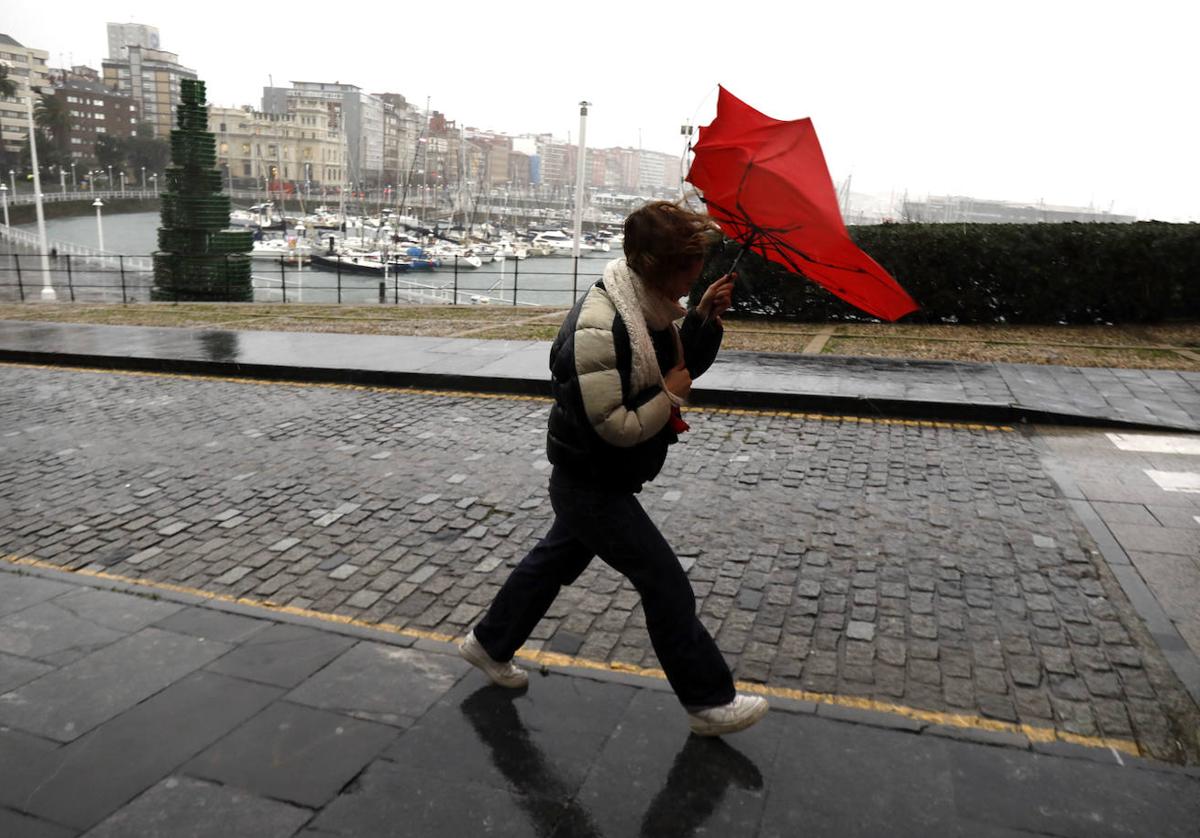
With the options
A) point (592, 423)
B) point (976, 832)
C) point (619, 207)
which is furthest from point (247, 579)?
point (619, 207)

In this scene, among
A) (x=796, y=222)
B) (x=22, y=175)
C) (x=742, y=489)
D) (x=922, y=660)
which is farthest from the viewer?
(x=22, y=175)

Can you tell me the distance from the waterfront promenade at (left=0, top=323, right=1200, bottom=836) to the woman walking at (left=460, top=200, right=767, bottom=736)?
1.03 ft

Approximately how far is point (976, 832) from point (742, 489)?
141 inches

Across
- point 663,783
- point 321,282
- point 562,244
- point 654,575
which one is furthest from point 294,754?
point 562,244

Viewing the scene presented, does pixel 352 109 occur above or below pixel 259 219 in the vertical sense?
above

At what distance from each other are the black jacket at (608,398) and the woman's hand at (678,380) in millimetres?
35

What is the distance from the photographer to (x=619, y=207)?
97438mm

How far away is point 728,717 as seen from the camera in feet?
9.85

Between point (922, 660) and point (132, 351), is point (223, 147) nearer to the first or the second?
point (132, 351)

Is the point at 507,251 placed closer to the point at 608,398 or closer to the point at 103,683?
the point at 103,683

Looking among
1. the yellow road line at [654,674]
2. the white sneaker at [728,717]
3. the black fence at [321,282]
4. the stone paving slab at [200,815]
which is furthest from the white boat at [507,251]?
the stone paving slab at [200,815]

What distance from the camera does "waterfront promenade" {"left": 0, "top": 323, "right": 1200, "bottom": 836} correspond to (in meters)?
2.76

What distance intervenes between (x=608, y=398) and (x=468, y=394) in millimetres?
6796

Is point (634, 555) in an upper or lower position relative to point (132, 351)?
upper
